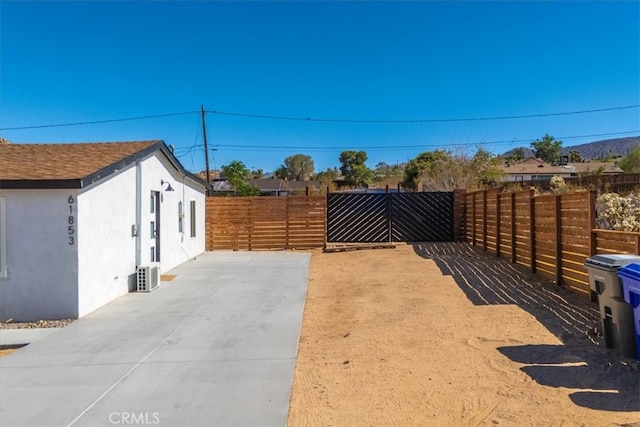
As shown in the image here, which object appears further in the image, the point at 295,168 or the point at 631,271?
the point at 295,168

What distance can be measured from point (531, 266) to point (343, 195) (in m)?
7.76

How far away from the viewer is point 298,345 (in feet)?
17.9

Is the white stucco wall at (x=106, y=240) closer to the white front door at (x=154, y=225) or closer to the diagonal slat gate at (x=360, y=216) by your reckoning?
the white front door at (x=154, y=225)

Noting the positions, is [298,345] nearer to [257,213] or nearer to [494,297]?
[494,297]

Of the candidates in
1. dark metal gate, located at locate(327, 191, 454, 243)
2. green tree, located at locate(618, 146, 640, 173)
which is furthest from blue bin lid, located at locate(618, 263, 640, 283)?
green tree, located at locate(618, 146, 640, 173)

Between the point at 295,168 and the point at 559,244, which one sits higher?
the point at 295,168

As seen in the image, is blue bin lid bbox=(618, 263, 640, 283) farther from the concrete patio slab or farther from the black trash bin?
the concrete patio slab

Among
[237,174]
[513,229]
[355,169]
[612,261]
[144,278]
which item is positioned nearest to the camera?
[612,261]

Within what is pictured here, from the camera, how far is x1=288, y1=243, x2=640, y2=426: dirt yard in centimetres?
361

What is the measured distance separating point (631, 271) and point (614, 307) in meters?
0.51

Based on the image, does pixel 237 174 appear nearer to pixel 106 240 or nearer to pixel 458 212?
pixel 458 212

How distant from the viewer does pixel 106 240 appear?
7770mm

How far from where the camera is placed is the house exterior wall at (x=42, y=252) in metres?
6.83

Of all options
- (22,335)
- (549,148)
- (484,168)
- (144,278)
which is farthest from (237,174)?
(549,148)
